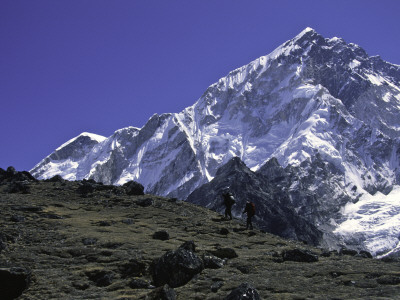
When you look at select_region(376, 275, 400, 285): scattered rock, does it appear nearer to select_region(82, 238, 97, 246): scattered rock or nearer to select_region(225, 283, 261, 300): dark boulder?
select_region(225, 283, 261, 300): dark boulder

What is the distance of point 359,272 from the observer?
738 inches

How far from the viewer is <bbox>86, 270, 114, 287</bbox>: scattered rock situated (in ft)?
61.1

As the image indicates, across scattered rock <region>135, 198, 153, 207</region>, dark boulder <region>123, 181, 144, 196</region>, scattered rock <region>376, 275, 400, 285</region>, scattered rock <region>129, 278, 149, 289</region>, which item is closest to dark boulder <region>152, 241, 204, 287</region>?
scattered rock <region>129, 278, 149, 289</region>

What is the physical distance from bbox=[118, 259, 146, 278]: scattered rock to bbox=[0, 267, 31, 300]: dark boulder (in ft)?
13.0

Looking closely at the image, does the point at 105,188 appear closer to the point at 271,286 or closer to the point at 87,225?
the point at 87,225

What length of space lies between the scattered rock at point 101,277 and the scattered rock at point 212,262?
13.1ft

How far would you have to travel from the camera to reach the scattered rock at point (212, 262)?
20031 millimetres

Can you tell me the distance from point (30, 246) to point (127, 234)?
579cm

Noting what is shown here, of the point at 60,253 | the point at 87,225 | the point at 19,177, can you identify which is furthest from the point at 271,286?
the point at 19,177

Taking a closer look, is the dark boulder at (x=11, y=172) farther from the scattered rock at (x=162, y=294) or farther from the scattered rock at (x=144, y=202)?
the scattered rock at (x=162, y=294)

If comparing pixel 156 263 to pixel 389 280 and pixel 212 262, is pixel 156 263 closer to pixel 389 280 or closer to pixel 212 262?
pixel 212 262

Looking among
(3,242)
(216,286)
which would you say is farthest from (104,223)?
(216,286)

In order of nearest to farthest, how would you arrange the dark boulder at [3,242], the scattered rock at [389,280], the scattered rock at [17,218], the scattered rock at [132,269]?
the scattered rock at [389,280]
the scattered rock at [132,269]
the dark boulder at [3,242]
the scattered rock at [17,218]

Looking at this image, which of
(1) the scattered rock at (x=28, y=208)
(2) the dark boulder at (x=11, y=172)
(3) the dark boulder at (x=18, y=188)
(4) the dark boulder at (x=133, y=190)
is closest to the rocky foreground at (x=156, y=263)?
(1) the scattered rock at (x=28, y=208)
